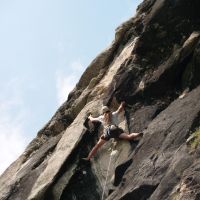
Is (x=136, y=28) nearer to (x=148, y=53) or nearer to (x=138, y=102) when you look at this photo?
(x=148, y=53)

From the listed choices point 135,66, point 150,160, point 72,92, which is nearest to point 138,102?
point 135,66

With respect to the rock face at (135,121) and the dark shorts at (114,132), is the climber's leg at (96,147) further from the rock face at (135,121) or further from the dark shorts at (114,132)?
the dark shorts at (114,132)

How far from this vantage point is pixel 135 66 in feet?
79.3

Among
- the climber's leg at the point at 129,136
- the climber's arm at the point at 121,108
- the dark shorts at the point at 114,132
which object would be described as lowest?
the climber's leg at the point at 129,136

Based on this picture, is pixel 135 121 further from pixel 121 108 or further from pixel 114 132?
pixel 121 108

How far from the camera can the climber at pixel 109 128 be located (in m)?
22.0

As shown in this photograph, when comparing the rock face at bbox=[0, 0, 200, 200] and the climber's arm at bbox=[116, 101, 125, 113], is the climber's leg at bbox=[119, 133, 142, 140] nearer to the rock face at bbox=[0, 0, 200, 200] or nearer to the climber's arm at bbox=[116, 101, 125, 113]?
the rock face at bbox=[0, 0, 200, 200]

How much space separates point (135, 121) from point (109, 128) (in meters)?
1.13

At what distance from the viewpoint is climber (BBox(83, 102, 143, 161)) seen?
22008 millimetres

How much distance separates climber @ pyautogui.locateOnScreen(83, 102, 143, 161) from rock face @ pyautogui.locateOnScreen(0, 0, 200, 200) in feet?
1.08

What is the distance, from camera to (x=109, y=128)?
22266 mm

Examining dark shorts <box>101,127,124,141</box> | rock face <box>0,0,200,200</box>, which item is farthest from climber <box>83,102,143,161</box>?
rock face <box>0,0,200,200</box>

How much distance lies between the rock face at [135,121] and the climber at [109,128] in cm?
33

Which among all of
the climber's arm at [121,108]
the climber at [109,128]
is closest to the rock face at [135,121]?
the climber's arm at [121,108]
